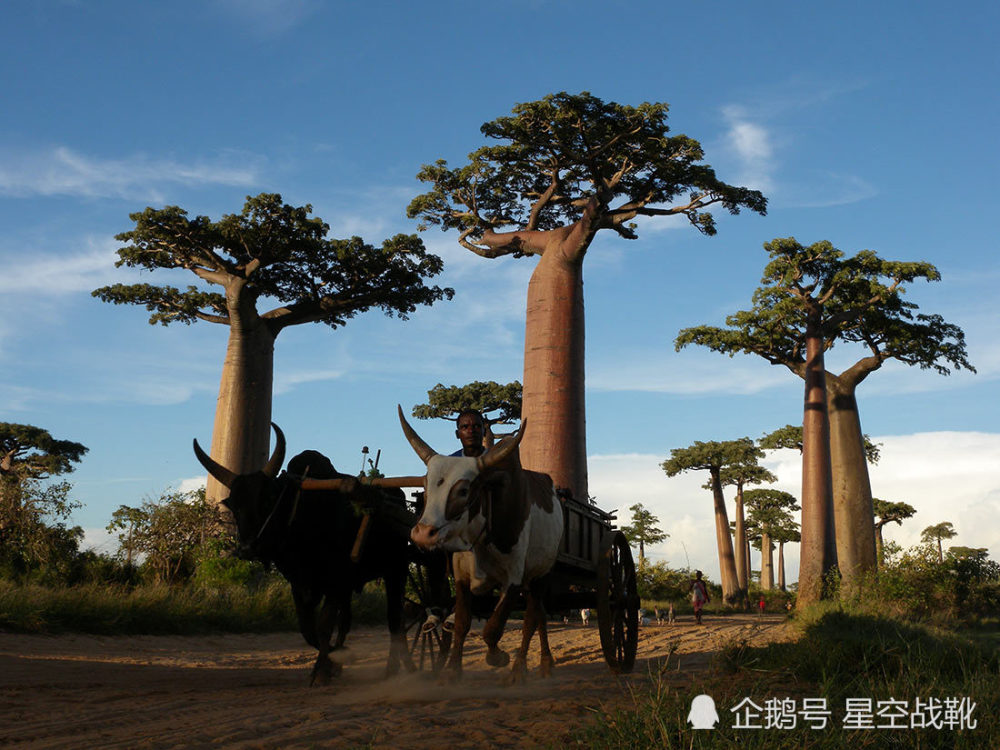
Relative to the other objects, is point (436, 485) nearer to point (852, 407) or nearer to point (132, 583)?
point (132, 583)

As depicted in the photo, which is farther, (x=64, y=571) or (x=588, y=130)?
(x=588, y=130)

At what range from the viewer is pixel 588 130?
15.9 m

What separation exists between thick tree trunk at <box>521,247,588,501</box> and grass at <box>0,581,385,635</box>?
400cm

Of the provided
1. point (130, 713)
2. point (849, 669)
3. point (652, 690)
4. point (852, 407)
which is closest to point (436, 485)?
point (652, 690)

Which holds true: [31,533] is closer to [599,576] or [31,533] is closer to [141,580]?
[141,580]

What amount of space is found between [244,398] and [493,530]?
48.3 feet

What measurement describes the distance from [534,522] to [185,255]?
15.6 m

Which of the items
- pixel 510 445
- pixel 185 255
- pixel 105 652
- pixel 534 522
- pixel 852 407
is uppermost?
pixel 185 255

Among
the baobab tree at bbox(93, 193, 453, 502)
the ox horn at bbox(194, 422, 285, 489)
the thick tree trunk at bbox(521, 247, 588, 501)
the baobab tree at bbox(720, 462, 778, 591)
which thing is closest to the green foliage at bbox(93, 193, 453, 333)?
the baobab tree at bbox(93, 193, 453, 502)

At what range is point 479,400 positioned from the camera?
28359 mm

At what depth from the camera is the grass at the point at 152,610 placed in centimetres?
1097

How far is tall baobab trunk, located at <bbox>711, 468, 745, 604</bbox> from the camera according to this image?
31.6 meters

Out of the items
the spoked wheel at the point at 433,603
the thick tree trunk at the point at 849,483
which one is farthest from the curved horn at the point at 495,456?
the thick tree trunk at the point at 849,483

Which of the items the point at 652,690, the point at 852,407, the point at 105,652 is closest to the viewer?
the point at 652,690
